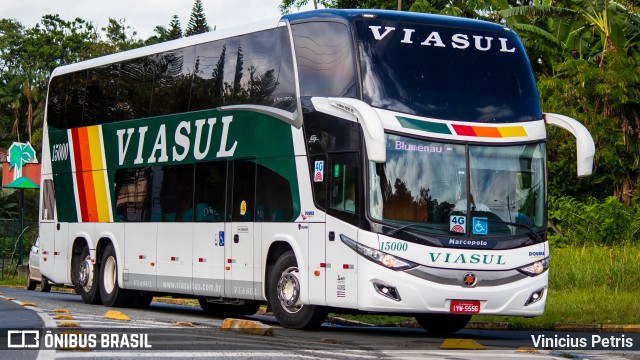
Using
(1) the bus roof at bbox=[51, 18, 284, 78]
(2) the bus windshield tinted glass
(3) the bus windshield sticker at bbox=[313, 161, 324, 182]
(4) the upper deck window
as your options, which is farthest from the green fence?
(2) the bus windshield tinted glass

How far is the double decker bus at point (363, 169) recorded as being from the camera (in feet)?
50.6

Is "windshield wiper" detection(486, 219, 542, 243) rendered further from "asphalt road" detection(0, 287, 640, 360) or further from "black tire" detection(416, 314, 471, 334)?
"black tire" detection(416, 314, 471, 334)

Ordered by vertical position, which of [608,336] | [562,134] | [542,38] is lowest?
[608,336]

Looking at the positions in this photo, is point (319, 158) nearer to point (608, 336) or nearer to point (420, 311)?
point (420, 311)

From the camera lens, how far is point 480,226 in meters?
15.6

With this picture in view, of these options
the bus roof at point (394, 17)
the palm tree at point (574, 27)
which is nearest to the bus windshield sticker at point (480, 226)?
the bus roof at point (394, 17)

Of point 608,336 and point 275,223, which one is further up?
point 275,223

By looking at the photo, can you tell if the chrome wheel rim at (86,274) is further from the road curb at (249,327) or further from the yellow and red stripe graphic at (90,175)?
A: the road curb at (249,327)

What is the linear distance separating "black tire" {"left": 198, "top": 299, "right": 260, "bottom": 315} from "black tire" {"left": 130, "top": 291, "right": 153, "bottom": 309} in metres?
1.04

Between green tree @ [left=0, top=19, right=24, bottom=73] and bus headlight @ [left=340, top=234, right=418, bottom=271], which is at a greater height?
green tree @ [left=0, top=19, right=24, bottom=73]

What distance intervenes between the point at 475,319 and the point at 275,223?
4.46 m

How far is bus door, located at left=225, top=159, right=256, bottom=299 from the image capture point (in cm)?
1802

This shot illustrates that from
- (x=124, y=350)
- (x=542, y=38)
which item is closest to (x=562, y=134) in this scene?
(x=542, y=38)

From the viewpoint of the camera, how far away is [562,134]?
3694 cm
